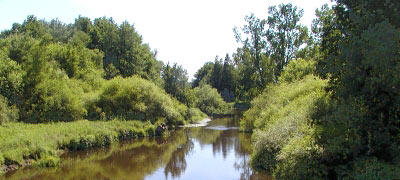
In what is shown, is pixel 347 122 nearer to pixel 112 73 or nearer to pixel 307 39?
pixel 307 39

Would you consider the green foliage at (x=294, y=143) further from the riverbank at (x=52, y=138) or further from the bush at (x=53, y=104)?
the bush at (x=53, y=104)

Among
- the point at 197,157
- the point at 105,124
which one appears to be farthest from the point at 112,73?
the point at 197,157

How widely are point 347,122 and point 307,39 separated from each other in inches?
1451

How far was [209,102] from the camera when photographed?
210ft

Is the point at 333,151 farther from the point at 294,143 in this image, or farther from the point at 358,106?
the point at 294,143

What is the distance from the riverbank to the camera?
62.6ft

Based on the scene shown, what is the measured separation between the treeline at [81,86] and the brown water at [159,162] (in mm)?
6644

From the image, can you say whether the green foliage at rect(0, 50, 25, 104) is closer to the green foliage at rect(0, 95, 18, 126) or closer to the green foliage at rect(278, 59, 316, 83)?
the green foliage at rect(0, 95, 18, 126)

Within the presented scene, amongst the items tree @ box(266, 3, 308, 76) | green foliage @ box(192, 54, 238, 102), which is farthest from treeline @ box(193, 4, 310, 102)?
green foliage @ box(192, 54, 238, 102)

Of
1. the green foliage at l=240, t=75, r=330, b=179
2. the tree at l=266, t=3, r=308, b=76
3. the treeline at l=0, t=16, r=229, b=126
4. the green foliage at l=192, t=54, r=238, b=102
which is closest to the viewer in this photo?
the green foliage at l=240, t=75, r=330, b=179

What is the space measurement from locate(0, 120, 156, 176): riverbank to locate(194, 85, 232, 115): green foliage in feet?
95.3

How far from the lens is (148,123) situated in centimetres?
3472

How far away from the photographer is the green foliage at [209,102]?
6247 cm

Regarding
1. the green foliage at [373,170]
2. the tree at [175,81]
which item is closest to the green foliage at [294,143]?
the green foliage at [373,170]
